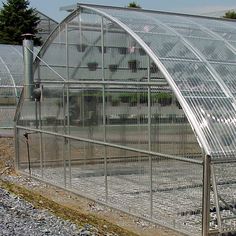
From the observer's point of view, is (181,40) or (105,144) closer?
(181,40)

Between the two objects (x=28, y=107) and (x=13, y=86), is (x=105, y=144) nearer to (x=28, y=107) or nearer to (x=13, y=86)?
(x=28, y=107)

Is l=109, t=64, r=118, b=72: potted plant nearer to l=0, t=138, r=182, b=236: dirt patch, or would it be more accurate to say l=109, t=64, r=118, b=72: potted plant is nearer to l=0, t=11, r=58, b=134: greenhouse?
l=0, t=138, r=182, b=236: dirt patch

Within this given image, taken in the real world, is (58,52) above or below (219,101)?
above

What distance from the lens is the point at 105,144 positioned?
36.1ft

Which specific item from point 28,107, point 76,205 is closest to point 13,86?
point 28,107

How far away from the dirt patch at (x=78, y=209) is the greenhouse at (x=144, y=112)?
0.19 metres

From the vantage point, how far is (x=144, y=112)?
9.97 metres

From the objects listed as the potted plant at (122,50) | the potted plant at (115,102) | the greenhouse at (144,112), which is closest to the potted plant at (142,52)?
the greenhouse at (144,112)

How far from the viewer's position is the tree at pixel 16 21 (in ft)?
156

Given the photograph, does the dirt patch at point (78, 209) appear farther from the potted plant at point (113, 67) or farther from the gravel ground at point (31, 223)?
the potted plant at point (113, 67)

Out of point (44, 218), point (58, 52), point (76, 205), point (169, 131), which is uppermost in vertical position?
point (58, 52)

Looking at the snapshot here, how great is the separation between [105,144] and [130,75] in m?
1.57

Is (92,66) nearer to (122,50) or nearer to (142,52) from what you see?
(122,50)

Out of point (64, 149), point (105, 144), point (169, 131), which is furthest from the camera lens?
point (64, 149)
